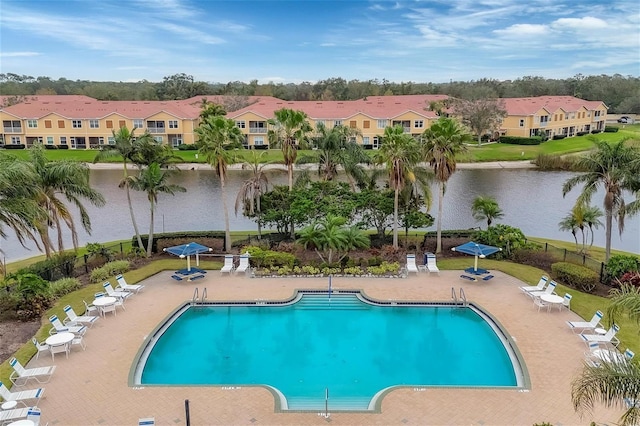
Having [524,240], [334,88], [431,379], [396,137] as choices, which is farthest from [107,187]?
[334,88]

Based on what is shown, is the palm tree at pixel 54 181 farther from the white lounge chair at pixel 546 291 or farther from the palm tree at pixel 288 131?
the white lounge chair at pixel 546 291

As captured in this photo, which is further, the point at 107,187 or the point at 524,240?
the point at 107,187

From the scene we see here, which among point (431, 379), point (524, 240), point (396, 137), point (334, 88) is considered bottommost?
point (431, 379)

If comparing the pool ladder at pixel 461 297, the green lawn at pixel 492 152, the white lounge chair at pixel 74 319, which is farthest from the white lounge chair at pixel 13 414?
the green lawn at pixel 492 152

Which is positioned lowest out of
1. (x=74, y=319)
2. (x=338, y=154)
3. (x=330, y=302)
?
(x=330, y=302)

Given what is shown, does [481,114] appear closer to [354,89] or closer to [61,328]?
[354,89]

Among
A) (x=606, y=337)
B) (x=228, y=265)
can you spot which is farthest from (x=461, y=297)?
(x=228, y=265)

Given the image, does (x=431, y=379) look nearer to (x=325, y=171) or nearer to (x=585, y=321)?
(x=585, y=321)
